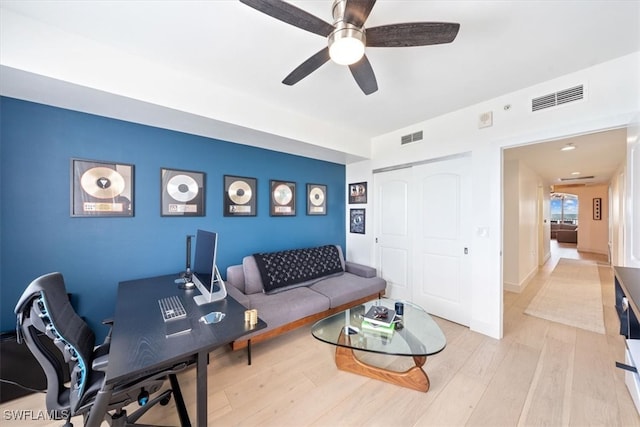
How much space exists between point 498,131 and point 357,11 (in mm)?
2231

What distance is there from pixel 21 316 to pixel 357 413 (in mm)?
1982

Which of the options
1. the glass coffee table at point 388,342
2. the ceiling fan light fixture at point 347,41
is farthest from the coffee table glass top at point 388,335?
the ceiling fan light fixture at point 347,41

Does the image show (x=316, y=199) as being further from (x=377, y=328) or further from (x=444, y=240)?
(x=377, y=328)

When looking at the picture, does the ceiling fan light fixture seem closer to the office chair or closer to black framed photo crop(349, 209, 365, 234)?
the office chair

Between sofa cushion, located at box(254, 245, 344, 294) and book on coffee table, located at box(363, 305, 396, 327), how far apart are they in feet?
3.83

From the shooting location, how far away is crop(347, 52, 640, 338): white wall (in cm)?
192

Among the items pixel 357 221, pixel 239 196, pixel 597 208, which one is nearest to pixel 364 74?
pixel 239 196

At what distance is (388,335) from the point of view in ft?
6.32

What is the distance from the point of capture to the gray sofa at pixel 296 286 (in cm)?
237

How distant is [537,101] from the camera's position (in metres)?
2.30

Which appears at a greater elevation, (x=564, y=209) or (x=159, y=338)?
(x=564, y=209)

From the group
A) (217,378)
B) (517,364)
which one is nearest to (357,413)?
(217,378)

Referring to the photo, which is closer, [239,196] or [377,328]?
[377,328]

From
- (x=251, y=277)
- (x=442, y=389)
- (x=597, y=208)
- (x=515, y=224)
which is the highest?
(x=597, y=208)
